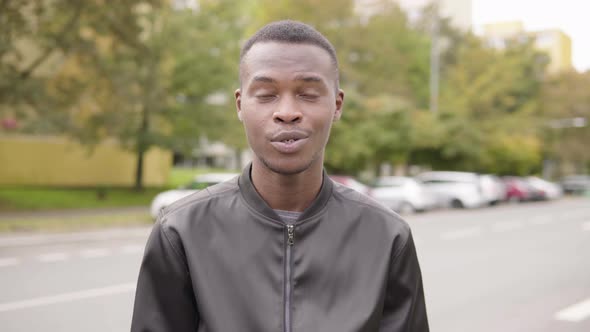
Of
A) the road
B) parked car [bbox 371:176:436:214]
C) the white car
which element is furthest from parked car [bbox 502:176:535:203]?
the white car

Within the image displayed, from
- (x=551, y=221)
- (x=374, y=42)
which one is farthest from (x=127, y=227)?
(x=374, y=42)

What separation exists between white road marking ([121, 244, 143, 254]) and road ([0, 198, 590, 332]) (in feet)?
0.06

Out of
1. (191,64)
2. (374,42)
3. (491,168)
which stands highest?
(374,42)

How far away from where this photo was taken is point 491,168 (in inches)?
1727

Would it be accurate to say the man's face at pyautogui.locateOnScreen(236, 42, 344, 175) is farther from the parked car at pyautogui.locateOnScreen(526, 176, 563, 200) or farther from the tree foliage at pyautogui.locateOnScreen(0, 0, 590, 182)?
the parked car at pyautogui.locateOnScreen(526, 176, 563, 200)

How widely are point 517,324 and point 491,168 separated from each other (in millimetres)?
39042

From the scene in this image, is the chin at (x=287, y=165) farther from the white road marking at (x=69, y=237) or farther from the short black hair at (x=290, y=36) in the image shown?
the white road marking at (x=69, y=237)

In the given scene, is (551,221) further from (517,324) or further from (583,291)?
(517,324)

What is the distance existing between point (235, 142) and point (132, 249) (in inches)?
498

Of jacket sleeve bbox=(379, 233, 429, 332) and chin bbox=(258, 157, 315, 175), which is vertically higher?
chin bbox=(258, 157, 315, 175)

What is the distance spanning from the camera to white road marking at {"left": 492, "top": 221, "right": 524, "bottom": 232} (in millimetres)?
17770

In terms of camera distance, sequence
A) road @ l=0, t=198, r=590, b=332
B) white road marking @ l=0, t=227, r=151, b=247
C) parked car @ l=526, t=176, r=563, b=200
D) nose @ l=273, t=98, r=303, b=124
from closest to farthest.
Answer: nose @ l=273, t=98, r=303, b=124 < road @ l=0, t=198, r=590, b=332 < white road marking @ l=0, t=227, r=151, b=247 < parked car @ l=526, t=176, r=563, b=200

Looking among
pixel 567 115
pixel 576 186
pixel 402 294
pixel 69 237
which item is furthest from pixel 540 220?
pixel 567 115

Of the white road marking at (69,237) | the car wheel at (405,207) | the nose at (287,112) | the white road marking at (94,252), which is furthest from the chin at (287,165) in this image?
the car wheel at (405,207)
